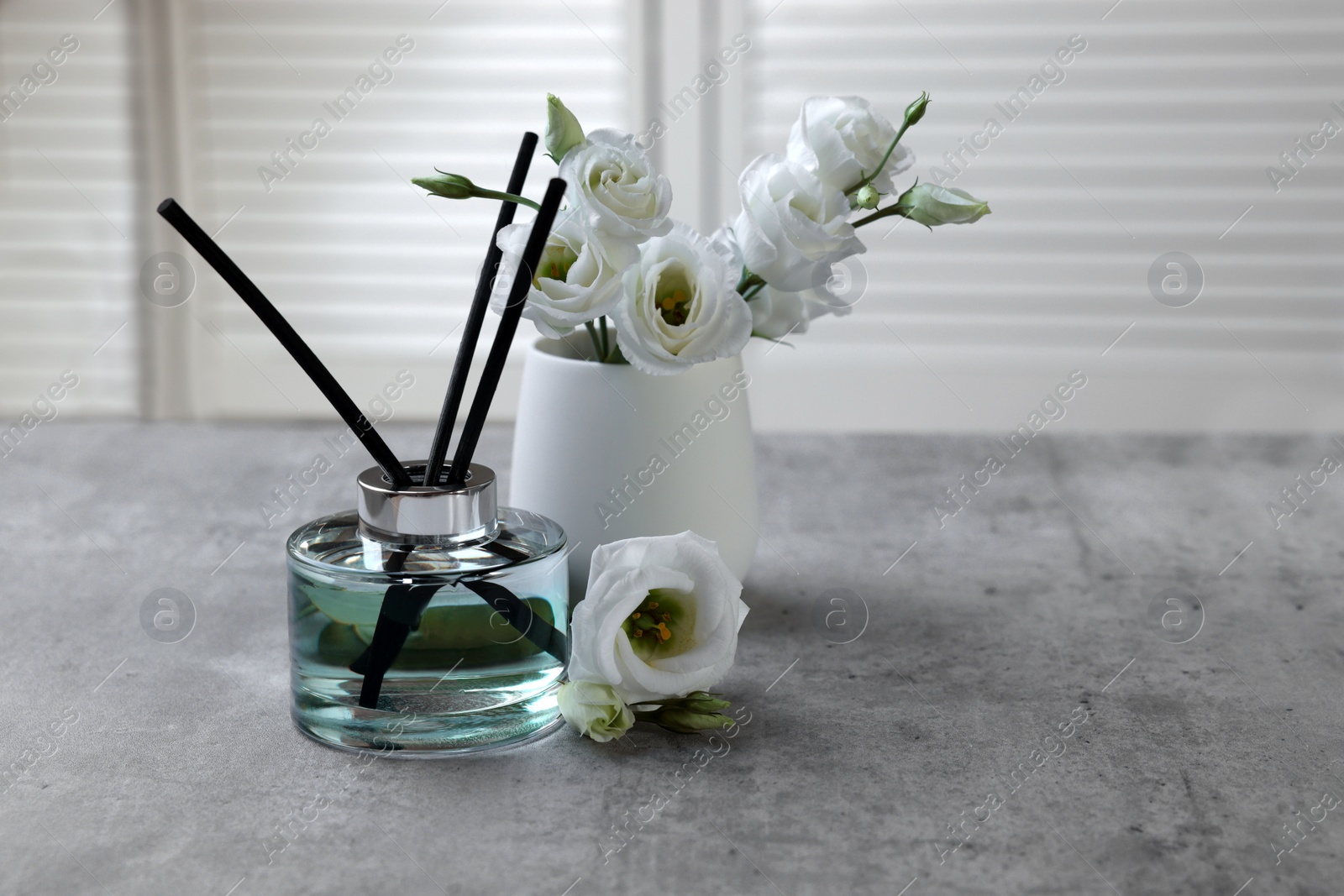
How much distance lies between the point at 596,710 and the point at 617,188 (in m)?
0.30

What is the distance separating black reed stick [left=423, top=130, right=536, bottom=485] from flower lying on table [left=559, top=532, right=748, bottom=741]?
0.37 ft

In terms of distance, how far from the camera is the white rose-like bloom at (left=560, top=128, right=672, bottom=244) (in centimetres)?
70

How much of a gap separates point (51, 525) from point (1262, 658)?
1007 mm

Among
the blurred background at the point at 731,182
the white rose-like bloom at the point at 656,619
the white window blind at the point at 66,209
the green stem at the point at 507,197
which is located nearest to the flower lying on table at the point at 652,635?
the white rose-like bloom at the point at 656,619

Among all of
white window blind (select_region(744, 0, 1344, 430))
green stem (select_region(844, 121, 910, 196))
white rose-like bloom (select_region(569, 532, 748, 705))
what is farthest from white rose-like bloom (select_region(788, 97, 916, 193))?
white window blind (select_region(744, 0, 1344, 430))

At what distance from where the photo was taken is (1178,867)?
61cm

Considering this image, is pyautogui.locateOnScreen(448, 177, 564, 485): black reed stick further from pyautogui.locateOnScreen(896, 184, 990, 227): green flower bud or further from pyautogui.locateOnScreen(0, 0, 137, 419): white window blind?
pyautogui.locateOnScreen(0, 0, 137, 419): white window blind

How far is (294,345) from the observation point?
675 mm

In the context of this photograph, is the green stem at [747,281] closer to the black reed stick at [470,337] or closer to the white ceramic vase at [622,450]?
the white ceramic vase at [622,450]

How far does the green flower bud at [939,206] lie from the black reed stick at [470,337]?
9.7 inches

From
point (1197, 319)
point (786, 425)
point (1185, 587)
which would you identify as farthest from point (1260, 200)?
point (1185, 587)

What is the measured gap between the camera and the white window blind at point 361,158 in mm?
2156

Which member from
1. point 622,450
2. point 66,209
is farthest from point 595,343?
point 66,209

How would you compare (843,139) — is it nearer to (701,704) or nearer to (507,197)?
(507,197)
